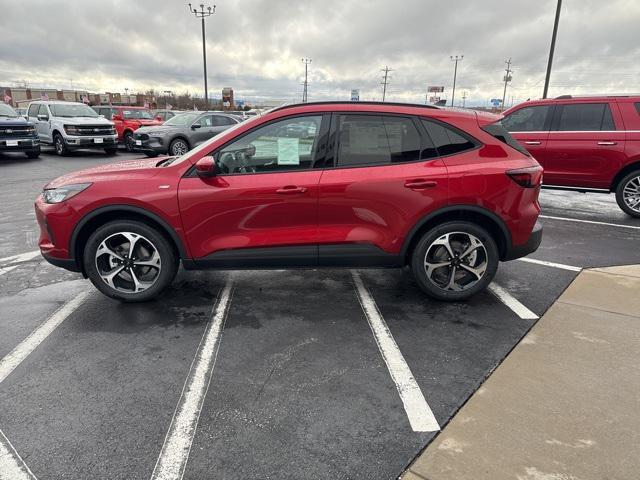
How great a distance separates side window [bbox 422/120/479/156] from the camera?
12.6 feet

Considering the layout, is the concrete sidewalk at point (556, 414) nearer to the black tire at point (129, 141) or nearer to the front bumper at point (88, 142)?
the front bumper at point (88, 142)

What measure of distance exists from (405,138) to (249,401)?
2481 millimetres

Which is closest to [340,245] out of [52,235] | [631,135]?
[52,235]

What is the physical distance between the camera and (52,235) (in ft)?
12.5

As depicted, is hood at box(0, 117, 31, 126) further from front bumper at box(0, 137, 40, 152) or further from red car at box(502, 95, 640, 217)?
red car at box(502, 95, 640, 217)

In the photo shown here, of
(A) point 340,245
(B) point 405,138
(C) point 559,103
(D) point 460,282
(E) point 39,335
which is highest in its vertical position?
(C) point 559,103

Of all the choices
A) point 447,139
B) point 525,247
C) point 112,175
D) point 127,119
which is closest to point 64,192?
point 112,175

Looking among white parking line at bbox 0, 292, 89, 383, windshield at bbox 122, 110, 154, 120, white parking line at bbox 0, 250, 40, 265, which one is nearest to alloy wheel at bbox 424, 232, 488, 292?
white parking line at bbox 0, 292, 89, 383

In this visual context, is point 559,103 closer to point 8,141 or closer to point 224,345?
point 224,345

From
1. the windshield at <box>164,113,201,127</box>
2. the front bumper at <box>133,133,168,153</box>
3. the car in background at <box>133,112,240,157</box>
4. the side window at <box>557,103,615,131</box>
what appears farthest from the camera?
the windshield at <box>164,113,201,127</box>

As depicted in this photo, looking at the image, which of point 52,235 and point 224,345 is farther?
point 52,235

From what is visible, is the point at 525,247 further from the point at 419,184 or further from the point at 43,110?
the point at 43,110

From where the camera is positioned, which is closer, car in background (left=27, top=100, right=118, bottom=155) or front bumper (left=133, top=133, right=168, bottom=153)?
front bumper (left=133, top=133, right=168, bottom=153)

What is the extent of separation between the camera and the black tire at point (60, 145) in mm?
15905
